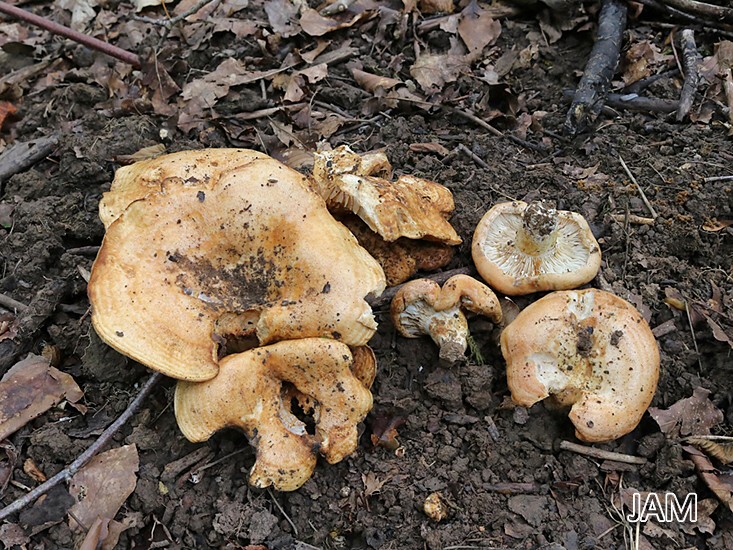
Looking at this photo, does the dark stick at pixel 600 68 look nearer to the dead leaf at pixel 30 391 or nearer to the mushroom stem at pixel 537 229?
the mushroom stem at pixel 537 229

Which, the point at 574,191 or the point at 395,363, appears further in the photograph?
the point at 574,191

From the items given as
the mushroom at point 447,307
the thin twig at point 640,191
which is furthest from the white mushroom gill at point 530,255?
the thin twig at point 640,191

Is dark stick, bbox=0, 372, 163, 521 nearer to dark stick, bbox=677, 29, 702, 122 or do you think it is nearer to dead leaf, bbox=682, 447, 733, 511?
dead leaf, bbox=682, 447, 733, 511

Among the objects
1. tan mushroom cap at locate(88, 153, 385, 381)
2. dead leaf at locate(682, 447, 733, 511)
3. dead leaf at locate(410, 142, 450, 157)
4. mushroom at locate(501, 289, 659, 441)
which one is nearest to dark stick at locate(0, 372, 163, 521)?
tan mushroom cap at locate(88, 153, 385, 381)

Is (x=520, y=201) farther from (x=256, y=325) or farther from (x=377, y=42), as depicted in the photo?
(x=377, y=42)

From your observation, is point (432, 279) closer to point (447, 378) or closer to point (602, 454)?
point (447, 378)

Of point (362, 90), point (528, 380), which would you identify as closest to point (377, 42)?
point (362, 90)
